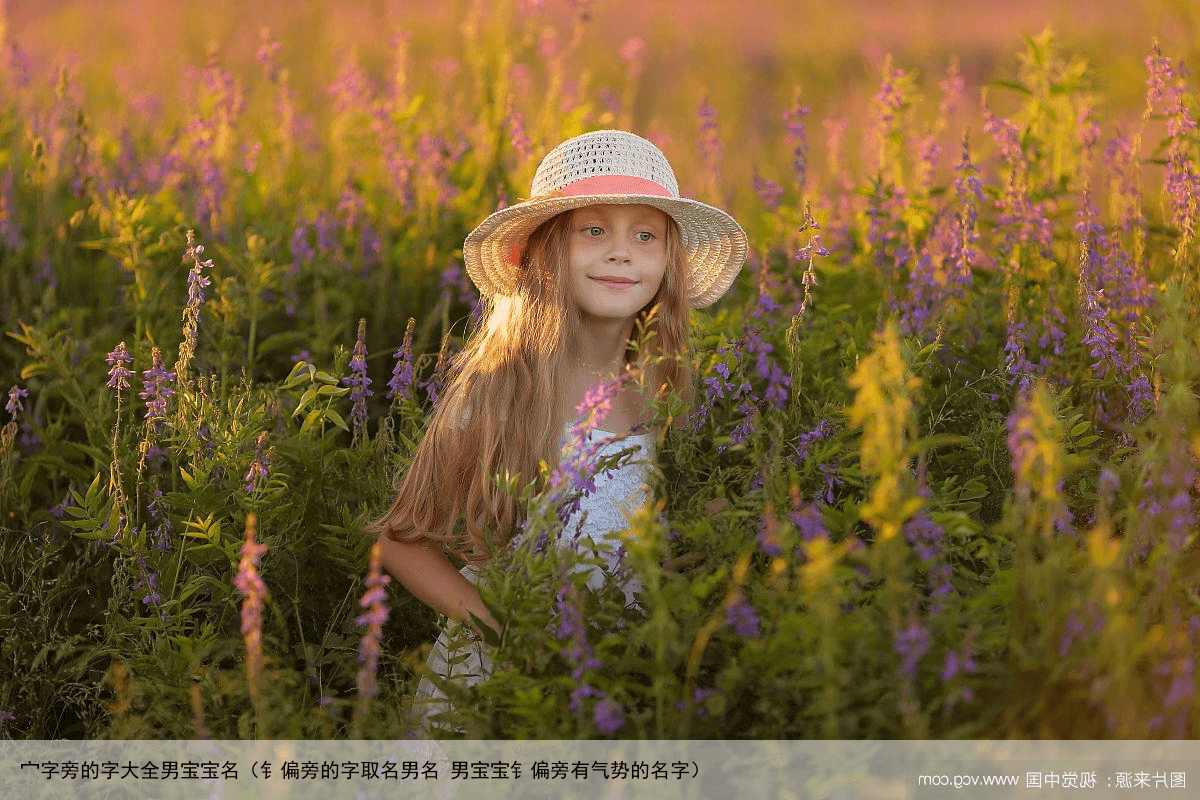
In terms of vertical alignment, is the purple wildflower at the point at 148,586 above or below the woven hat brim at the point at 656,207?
below

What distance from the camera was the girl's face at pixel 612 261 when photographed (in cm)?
316

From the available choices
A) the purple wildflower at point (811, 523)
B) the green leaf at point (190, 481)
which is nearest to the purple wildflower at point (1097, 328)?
the purple wildflower at point (811, 523)

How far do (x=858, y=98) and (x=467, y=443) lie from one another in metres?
6.76

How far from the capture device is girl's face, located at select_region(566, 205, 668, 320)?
10.4 ft

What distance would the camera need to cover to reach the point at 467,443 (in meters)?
3.06

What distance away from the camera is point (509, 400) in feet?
10.2

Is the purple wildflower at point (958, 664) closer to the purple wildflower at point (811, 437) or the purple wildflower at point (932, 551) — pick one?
the purple wildflower at point (932, 551)

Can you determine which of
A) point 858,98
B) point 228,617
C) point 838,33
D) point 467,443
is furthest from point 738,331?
point 838,33

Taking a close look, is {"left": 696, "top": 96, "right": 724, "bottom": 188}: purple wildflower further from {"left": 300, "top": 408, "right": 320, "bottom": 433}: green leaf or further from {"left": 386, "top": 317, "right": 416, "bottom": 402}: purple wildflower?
{"left": 300, "top": 408, "right": 320, "bottom": 433}: green leaf

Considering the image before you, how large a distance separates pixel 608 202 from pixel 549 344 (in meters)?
0.39

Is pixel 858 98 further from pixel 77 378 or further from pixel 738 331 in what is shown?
pixel 77 378

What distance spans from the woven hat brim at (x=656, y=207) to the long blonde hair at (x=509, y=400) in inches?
2.1

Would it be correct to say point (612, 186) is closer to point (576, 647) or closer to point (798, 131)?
point (576, 647)

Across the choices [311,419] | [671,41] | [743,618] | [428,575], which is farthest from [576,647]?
[671,41]
